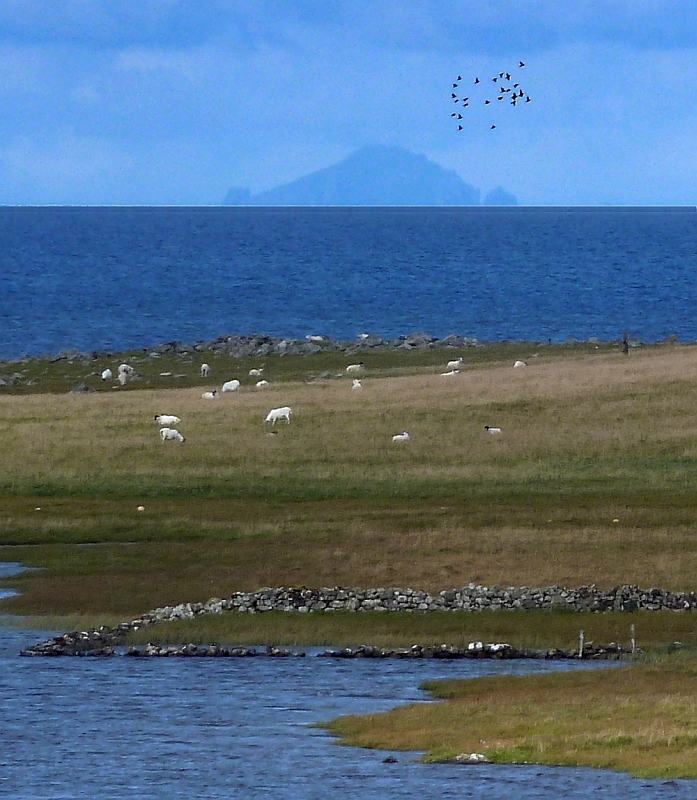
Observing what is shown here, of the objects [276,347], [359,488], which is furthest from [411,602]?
[276,347]

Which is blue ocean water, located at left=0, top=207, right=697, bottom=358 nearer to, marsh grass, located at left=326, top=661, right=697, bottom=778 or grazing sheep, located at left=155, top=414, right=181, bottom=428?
grazing sheep, located at left=155, top=414, right=181, bottom=428

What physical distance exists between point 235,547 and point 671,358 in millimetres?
32980

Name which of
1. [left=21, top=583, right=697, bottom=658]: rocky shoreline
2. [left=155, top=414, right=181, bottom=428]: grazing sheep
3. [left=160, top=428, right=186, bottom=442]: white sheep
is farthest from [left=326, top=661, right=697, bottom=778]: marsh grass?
[left=155, top=414, right=181, bottom=428]: grazing sheep

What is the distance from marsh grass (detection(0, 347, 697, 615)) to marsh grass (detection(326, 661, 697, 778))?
26.0 feet

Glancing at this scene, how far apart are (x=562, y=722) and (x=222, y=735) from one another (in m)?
5.46

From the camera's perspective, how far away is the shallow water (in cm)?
2109

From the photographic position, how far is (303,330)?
121 meters

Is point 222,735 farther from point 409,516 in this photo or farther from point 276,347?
point 276,347

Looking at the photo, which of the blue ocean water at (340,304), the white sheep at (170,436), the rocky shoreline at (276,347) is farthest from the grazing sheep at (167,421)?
the blue ocean water at (340,304)

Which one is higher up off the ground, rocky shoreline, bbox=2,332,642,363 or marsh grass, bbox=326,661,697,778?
rocky shoreline, bbox=2,332,642,363

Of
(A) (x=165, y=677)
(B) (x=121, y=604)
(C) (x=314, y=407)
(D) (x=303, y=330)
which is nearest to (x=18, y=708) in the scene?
(A) (x=165, y=677)

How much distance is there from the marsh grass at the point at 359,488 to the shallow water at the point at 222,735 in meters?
5.99

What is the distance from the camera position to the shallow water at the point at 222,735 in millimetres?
21094

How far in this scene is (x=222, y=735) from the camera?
24.3 m
